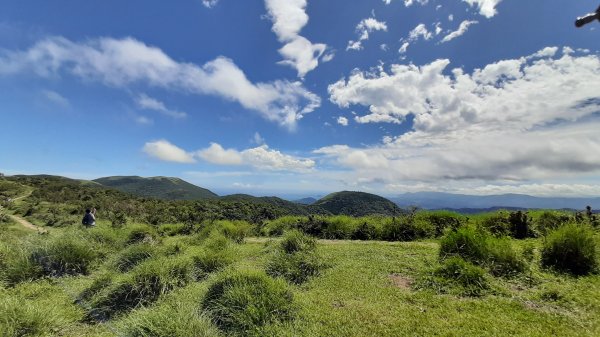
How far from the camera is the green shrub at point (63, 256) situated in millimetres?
11714

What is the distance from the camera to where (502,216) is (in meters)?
14.7

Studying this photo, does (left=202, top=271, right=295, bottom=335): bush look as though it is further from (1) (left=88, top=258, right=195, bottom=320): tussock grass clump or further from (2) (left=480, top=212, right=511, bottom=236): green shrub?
(2) (left=480, top=212, right=511, bottom=236): green shrub

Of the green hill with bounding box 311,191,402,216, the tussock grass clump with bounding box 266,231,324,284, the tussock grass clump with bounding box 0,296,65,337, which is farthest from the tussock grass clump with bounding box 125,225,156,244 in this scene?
the green hill with bounding box 311,191,402,216

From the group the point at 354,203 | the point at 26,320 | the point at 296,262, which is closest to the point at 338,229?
the point at 296,262

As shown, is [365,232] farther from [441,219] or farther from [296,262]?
[296,262]

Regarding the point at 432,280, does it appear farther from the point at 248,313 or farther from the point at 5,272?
the point at 5,272

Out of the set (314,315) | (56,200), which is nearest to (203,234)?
(314,315)

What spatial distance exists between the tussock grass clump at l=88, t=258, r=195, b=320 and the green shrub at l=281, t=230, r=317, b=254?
3.77m

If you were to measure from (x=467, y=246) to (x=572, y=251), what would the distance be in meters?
2.56

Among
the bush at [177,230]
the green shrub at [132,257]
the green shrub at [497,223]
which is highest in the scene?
the green shrub at [497,223]

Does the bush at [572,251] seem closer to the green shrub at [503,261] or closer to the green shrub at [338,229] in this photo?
the green shrub at [503,261]

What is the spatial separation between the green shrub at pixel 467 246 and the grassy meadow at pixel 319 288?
0.10 feet

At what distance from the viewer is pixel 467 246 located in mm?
9695

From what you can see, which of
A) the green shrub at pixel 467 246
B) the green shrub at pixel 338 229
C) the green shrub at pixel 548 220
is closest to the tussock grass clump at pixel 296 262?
the green shrub at pixel 467 246
